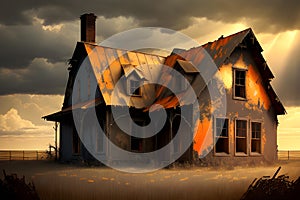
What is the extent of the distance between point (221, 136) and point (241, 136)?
5.18ft

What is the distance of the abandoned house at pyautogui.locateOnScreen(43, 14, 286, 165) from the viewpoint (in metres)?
22.2

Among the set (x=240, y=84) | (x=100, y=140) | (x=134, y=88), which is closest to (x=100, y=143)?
(x=100, y=140)

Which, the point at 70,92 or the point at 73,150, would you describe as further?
A: the point at 70,92

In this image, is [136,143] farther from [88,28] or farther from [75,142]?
[88,28]

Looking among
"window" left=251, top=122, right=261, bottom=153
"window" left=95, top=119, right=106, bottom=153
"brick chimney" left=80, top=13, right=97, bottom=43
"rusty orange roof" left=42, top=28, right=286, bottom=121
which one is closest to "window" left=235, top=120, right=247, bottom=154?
"window" left=251, top=122, right=261, bottom=153

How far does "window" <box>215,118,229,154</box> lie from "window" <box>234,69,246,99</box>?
197 centimetres

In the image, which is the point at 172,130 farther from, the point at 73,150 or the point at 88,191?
the point at 88,191

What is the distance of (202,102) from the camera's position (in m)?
21.8

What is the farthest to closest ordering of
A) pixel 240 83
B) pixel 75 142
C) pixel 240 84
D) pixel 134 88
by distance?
pixel 75 142 < pixel 134 88 < pixel 240 83 < pixel 240 84

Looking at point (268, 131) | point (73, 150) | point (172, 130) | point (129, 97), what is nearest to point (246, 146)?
point (268, 131)

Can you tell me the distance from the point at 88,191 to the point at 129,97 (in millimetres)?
13688

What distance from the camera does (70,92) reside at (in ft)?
95.8

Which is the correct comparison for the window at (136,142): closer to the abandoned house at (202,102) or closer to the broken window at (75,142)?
the abandoned house at (202,102)

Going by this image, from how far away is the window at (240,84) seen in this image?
23938 mm
